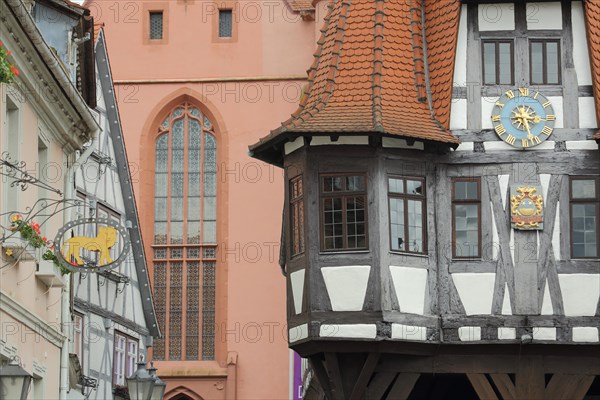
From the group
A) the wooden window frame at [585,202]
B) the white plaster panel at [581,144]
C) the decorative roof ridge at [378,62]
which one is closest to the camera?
the wooden window frame at [585,202]

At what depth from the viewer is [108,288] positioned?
3150cm

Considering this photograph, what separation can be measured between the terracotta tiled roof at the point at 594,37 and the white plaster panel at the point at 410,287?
3.83m

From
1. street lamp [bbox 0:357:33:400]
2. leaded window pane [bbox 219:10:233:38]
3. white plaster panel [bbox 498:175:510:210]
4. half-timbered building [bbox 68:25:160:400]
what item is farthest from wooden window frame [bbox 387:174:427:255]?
leaded window pane [bbox 219:10:233:38]

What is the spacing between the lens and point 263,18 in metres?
51.6

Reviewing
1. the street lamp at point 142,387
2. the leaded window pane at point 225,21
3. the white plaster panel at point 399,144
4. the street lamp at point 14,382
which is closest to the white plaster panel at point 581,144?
the white plaster panel at point 399,144

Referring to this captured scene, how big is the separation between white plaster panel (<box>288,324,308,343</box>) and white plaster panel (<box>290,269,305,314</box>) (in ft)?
0.95

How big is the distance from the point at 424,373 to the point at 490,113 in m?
4.31

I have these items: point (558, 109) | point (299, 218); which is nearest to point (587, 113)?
point (558, 109)

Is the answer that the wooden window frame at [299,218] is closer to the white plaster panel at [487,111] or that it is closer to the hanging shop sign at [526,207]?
the white plaster panel at [487,111]

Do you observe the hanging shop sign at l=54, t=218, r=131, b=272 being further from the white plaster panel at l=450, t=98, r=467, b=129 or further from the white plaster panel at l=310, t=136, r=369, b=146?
the white plaster panel at l=450, t=98, r=467, b=129

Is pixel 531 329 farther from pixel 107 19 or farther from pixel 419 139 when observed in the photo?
pixel 107 19

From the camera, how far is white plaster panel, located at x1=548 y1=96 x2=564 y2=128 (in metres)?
28.0

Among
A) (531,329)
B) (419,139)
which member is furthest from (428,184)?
(531,329)

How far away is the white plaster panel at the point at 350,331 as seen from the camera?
88.1 ft
